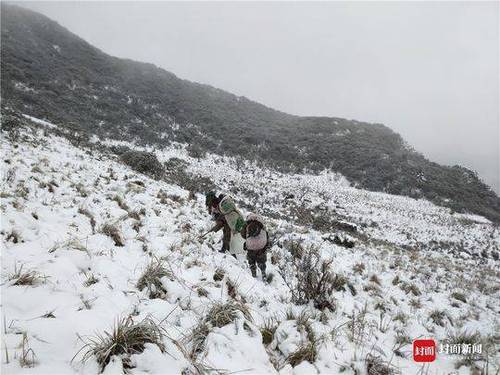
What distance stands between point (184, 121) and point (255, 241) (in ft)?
108

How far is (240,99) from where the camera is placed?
171 feet

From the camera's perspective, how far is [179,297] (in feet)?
12.0

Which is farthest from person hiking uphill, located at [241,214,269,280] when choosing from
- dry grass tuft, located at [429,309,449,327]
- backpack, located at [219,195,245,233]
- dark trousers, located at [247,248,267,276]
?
dry grass tuft, located at [429,309,449,327]

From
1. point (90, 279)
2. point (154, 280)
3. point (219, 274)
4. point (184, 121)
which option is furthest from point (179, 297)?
point (184, 121)

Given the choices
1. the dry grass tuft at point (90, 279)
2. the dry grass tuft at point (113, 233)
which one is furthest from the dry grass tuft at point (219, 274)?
the dry grass tuft at point (90, 279)

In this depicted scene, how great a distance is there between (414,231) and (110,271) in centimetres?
1832

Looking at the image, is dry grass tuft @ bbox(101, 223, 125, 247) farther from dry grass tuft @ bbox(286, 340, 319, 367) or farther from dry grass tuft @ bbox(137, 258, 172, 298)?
dry grass tuft @ bbox(286, 340, 319, 367)

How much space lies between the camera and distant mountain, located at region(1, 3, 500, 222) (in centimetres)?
2839

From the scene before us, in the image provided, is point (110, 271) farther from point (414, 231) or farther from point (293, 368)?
point (414, 231)

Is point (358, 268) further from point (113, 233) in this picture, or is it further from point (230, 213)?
point (113, 233)

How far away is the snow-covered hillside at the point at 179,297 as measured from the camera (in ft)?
8.47

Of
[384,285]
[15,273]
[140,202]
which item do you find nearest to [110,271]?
[15,273]

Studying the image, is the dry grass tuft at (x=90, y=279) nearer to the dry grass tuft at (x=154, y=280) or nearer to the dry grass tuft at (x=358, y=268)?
the dry grass tuft at (x=154, y=280)

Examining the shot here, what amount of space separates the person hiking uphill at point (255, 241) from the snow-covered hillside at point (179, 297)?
27cm
